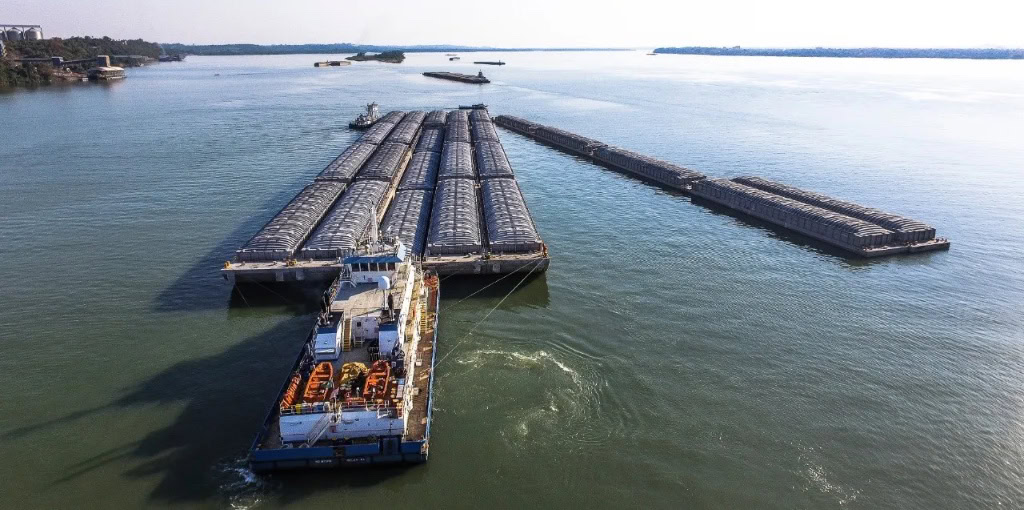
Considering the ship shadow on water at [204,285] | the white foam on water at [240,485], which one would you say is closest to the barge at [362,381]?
the white foam on water at [240,485]

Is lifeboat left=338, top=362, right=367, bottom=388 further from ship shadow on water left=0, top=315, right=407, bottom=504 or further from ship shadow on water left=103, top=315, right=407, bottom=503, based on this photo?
ship shadow on water left=103, top=315, right=407, bottom=503

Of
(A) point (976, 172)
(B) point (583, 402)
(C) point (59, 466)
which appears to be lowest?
(C) point (59, 466)

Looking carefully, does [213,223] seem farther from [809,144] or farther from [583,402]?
[809,144]

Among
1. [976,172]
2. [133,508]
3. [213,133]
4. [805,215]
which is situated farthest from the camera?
[213,133]

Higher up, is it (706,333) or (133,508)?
(706,333)

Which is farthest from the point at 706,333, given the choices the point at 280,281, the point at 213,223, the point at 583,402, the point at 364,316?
the point at 213,223
